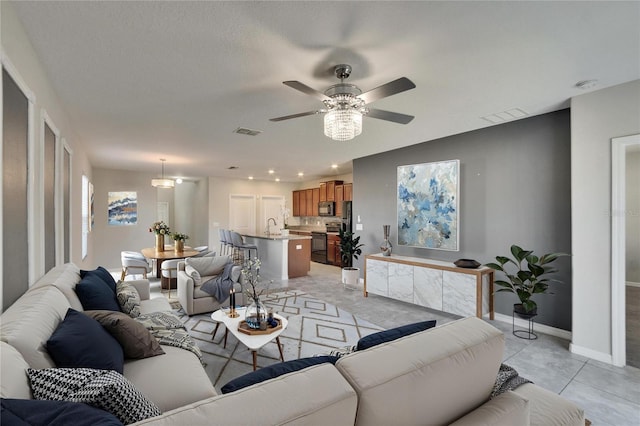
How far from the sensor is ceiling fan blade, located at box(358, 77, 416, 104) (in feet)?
6.03

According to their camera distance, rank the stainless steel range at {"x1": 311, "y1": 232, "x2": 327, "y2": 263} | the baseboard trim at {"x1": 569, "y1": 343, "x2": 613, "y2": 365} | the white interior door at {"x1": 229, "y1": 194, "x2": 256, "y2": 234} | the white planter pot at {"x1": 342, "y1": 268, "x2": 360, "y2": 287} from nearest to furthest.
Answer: the baseboard trim at {"x1": 569, "y1": 343, "x2": 613, "y2": 365} → the white planter pot at {"x1": 342, "y1": 268, "x2": 360, "y2": 287} → the stainless steel range at {"x1": 311, "y1": 232, "x2": 327, "y2": 263} → the white interior door at {"x1": 229, "y1": 194, "x2": 256, "y2": 234}

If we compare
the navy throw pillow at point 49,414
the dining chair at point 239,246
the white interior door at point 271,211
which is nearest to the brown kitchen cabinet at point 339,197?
the white interior door at point 271,211

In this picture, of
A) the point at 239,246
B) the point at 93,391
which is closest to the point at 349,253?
the point at 239,246

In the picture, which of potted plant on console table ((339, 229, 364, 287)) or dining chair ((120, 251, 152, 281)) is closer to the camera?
dining chair ((120, 251, 152, 281))

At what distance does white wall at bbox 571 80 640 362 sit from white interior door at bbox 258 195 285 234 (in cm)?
794

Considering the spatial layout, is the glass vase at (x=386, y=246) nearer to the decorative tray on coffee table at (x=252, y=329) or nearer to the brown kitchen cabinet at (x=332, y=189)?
the decorative tray on coffee table at (x=252, y=329)

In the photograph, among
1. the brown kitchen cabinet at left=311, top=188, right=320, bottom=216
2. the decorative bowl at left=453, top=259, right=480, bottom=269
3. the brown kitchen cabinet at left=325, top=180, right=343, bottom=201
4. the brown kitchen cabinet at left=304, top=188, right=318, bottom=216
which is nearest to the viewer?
the decorative bowl at left=453, top=259, right=480, bottom=269

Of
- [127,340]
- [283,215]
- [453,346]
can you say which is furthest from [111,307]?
[283,215]

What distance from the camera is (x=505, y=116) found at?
3.48 meters

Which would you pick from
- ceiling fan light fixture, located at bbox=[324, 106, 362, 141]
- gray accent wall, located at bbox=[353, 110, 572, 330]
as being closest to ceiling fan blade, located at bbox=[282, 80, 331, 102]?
ceiling fan light fixture, located at bbox=[324, 106, 362, 141]

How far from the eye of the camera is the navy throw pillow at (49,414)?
71cm

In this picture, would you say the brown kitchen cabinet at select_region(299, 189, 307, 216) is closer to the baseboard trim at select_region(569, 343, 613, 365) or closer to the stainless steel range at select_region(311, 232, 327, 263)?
the stainless steel range at select_region(311, 232, 327, 263)

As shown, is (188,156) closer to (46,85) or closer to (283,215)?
(46,85)

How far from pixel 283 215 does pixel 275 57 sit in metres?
7.68
